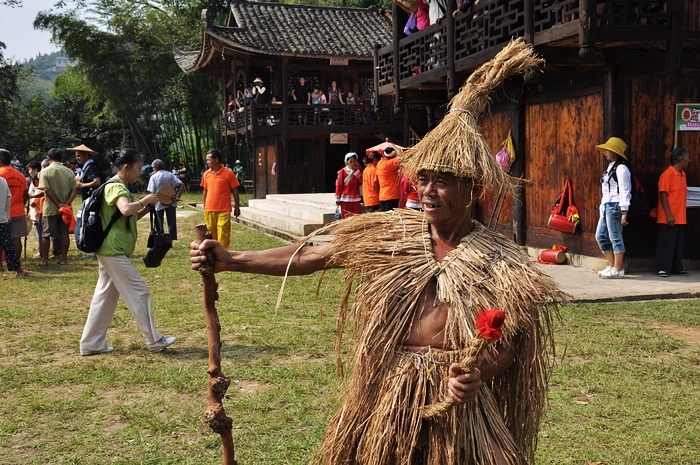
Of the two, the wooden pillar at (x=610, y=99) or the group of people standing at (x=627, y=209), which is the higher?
the wooden pillar at (x=610, y=99)

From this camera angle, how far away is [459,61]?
37.1 feet

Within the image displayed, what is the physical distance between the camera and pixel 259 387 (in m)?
5.36

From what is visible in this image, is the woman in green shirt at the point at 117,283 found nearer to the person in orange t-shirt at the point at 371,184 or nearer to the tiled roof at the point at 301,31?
the person in orange t-shirt at the point at 371,184

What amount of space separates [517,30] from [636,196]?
2.71m

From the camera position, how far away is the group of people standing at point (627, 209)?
9.08m

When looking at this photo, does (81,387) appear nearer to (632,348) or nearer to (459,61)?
(632,348)

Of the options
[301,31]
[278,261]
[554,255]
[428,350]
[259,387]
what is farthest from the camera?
[301,31]

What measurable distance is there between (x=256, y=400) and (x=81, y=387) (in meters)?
1.45

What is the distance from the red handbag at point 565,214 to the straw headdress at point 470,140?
766 centimetres

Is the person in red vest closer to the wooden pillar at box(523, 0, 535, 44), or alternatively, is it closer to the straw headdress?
the wooden pillar at box(523, 0, 535, 44)

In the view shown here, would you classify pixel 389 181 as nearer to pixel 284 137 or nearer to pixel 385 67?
pixel 385 67

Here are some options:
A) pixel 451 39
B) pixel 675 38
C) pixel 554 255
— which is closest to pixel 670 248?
pixel 554 255

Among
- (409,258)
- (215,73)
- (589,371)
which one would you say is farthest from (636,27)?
(215,73)

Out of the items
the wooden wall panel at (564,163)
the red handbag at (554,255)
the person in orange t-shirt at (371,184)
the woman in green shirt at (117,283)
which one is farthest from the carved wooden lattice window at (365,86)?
the woman in green shirt at (117,283)
